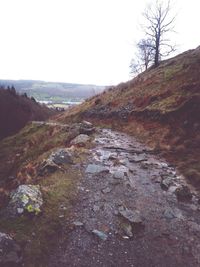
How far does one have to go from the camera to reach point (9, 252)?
743cm

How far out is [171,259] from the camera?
302 inches

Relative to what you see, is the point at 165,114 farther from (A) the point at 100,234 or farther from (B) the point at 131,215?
(A) the point at 100,234

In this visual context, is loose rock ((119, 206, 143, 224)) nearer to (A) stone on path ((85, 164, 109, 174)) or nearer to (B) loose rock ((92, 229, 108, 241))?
(B) loose rock ((92, 229, 108, 241))

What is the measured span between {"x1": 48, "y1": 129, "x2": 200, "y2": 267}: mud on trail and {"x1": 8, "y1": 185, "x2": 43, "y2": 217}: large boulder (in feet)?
4.00

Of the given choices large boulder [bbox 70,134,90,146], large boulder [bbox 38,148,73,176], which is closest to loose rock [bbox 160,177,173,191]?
large boulder [bbox 38,148,73,176]

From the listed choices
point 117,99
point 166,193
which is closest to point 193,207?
point 166,193

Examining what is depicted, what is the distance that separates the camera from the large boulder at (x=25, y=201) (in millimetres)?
8969

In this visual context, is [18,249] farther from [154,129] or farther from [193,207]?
[154,129]

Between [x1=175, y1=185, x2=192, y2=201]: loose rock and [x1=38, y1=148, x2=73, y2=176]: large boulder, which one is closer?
[x1=175, y1=185, x2=192, y2=201]: loose rock

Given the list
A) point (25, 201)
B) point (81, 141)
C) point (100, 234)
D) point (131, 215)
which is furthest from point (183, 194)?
point (81, 141)

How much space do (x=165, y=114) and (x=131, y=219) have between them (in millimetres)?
11506

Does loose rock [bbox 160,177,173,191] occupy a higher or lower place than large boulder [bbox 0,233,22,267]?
higher

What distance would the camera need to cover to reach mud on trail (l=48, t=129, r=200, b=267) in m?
7.71

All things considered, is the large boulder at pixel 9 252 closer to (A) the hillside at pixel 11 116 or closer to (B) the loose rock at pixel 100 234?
(B) the loose rock at pixel 100 234
